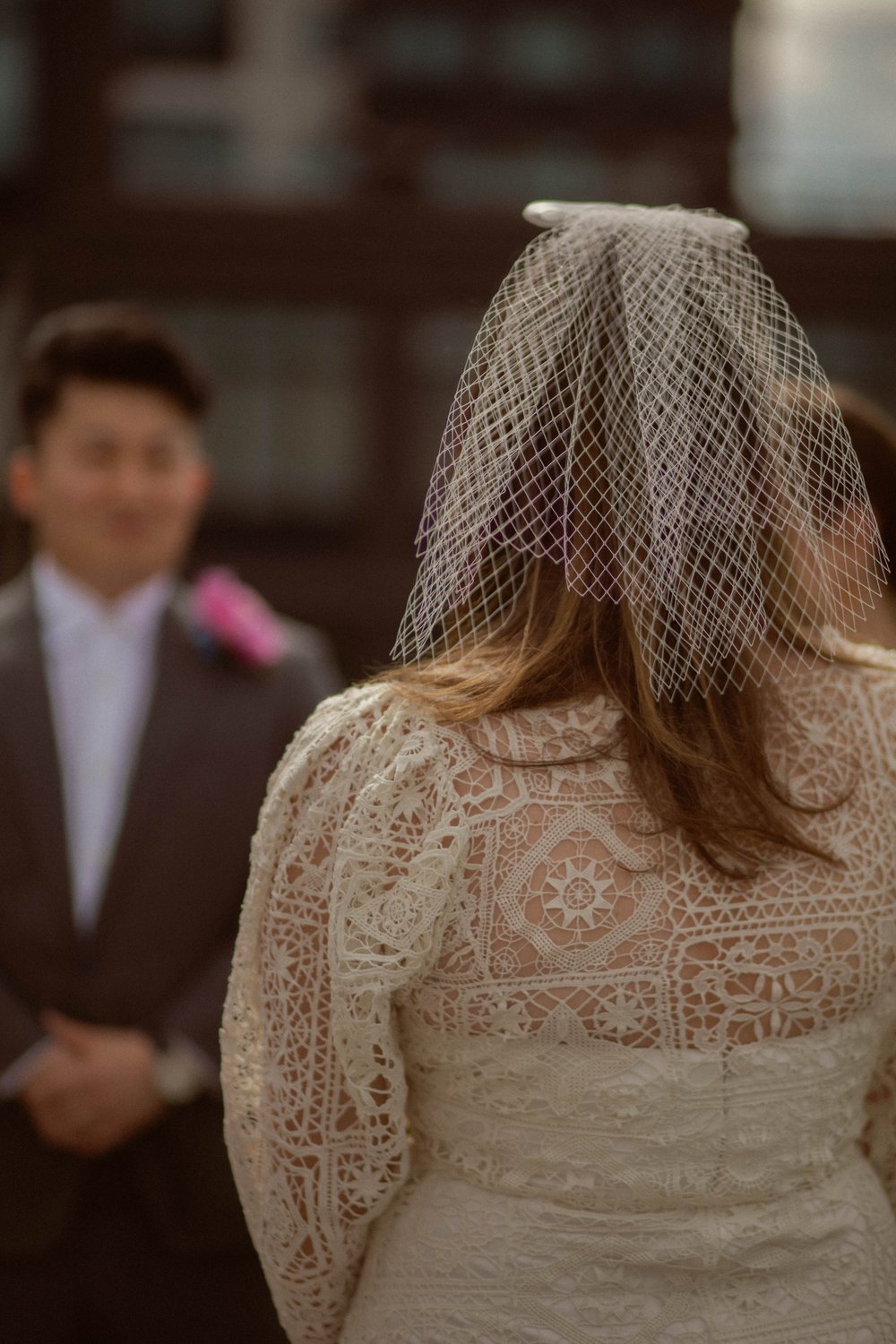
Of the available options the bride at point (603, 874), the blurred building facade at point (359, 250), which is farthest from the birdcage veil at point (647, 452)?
the blurred building facade at point (359, 250)

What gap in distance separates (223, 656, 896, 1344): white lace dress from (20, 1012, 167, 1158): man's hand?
1.09 metres

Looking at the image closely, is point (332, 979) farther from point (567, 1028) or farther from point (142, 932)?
point (142, 932)

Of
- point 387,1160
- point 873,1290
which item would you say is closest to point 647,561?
point 387,1160

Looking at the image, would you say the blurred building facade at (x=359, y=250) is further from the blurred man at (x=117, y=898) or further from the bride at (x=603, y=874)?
the bride at (x=603, y=874)

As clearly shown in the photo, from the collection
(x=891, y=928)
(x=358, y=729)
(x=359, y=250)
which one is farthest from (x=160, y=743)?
(x=359, y=250)

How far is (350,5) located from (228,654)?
22.8m

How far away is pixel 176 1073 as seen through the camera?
8.24 feet

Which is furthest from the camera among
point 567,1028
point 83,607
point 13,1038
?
point 83,607

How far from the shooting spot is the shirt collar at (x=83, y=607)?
2783mm

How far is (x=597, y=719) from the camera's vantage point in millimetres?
1419

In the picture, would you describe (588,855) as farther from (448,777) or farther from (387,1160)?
(387,1160)

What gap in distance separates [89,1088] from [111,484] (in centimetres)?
123

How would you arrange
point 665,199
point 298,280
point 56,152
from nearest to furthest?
point 298,280 < point 56,152 < point 665,199

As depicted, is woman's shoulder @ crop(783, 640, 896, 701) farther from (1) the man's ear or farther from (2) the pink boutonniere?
(1) the man's ear
